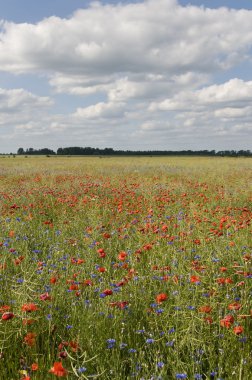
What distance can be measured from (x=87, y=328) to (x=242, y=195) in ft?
27.5

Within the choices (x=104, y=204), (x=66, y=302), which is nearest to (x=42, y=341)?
(x=66, y=302)

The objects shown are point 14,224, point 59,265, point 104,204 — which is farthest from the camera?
point 104,204

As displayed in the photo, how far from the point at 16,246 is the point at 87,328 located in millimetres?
2692

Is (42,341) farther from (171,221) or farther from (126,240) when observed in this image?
(171,221)

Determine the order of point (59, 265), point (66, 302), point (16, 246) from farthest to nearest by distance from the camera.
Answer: point (16, 246)
point (59, 265)
point (66, 302)

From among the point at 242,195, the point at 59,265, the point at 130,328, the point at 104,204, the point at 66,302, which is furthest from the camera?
the point at 242,195

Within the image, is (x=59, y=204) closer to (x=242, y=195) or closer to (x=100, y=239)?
(x=100, y=239)

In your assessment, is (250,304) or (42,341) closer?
(42,341)

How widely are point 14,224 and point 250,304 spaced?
4.46 metres

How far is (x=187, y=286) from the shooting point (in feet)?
11.7

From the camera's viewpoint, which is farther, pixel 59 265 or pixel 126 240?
pixel 126 240

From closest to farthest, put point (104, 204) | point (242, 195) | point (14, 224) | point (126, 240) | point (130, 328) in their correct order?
point (130, 328)
point (126, 240)
point (14, 224)
point (104, 204)
point (242, 195)

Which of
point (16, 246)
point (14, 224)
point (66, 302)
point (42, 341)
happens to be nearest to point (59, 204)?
point (14, 224)

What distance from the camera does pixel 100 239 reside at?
19.4 ft
